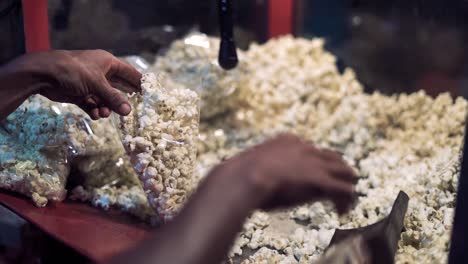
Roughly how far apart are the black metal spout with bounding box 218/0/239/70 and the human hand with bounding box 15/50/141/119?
1.38 feet

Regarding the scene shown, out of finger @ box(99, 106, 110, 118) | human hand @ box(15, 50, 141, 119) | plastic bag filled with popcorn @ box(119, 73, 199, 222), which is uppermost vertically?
human hand @ box(15, 50, 141, 119)

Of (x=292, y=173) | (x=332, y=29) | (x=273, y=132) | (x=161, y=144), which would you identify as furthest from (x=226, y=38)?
(x=332, y=29)

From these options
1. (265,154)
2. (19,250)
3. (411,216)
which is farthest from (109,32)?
(265,154)

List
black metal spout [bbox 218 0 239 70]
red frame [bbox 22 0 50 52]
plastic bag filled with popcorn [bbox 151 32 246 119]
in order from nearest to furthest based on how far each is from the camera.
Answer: red frame [bbox 22 0 50 52] → black metal spout [bbox 218 0 239 70] → plastic bag filled with popcorn [bbox 151 32 246 119]

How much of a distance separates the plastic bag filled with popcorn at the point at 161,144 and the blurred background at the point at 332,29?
0.35 meters

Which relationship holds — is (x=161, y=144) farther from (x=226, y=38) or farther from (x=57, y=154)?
(x=226, y=38)

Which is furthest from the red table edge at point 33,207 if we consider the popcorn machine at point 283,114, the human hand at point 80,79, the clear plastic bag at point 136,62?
the clear plastic bag at point 136,62

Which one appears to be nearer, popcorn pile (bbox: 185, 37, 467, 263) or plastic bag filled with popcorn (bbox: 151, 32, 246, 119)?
popcorn pile (bbox: 185, 37, 467, 263)

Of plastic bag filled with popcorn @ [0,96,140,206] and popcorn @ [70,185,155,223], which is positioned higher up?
plastic bag filled with popcorn @ [0,96,140,206]

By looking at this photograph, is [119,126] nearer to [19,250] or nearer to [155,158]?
[155,158]

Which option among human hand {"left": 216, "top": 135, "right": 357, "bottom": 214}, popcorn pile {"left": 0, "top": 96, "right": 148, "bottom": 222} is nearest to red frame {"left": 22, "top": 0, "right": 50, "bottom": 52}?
popcorn pile {"left": 0, "top": 96, "right": 148, "bottom": 222}

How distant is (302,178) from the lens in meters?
0.73

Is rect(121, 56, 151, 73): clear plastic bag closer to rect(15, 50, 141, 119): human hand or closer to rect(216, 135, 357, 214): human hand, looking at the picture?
rect(15, 50, 141, 119): human hand

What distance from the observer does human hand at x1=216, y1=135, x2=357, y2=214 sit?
2.33ft
